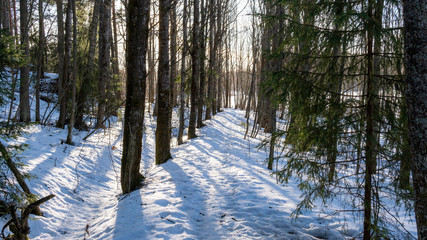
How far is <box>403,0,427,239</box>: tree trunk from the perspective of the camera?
2246mm

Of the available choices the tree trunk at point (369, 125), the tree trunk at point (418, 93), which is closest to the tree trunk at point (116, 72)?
the tree trunk at point (369, 125)

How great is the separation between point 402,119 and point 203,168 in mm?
5905

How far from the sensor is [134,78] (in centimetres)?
571

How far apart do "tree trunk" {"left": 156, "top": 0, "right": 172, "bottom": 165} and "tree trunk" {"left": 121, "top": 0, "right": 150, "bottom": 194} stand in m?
1.93

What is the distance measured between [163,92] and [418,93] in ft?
21.5

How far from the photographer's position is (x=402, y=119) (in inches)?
123

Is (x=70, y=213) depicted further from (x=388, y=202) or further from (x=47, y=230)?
(x=388, y=202)

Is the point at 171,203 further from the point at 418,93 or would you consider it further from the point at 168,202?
the point at 418,93

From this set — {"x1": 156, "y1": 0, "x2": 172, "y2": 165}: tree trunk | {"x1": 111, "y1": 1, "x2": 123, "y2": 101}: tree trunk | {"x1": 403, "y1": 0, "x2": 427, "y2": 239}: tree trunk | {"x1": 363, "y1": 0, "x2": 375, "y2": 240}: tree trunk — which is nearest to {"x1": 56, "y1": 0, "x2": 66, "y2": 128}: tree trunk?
{"x1": 111, "y1": 1, "x2": 123, "y2": 101}: tree trunk

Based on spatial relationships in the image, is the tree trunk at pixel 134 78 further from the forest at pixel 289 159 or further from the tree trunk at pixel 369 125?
the tree trunk at pixel 369 125

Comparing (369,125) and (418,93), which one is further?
(369,125)

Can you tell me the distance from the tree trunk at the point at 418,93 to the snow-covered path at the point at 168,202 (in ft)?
6.76

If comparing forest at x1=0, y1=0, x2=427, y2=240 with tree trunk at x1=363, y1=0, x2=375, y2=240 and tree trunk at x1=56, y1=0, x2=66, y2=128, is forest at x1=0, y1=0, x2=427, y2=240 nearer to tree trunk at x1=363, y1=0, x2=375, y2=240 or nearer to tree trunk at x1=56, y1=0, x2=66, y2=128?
tree trunk at x1=363, y1=0, x2=375, y2=240

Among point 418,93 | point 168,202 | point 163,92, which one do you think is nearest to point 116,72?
point 163,92
